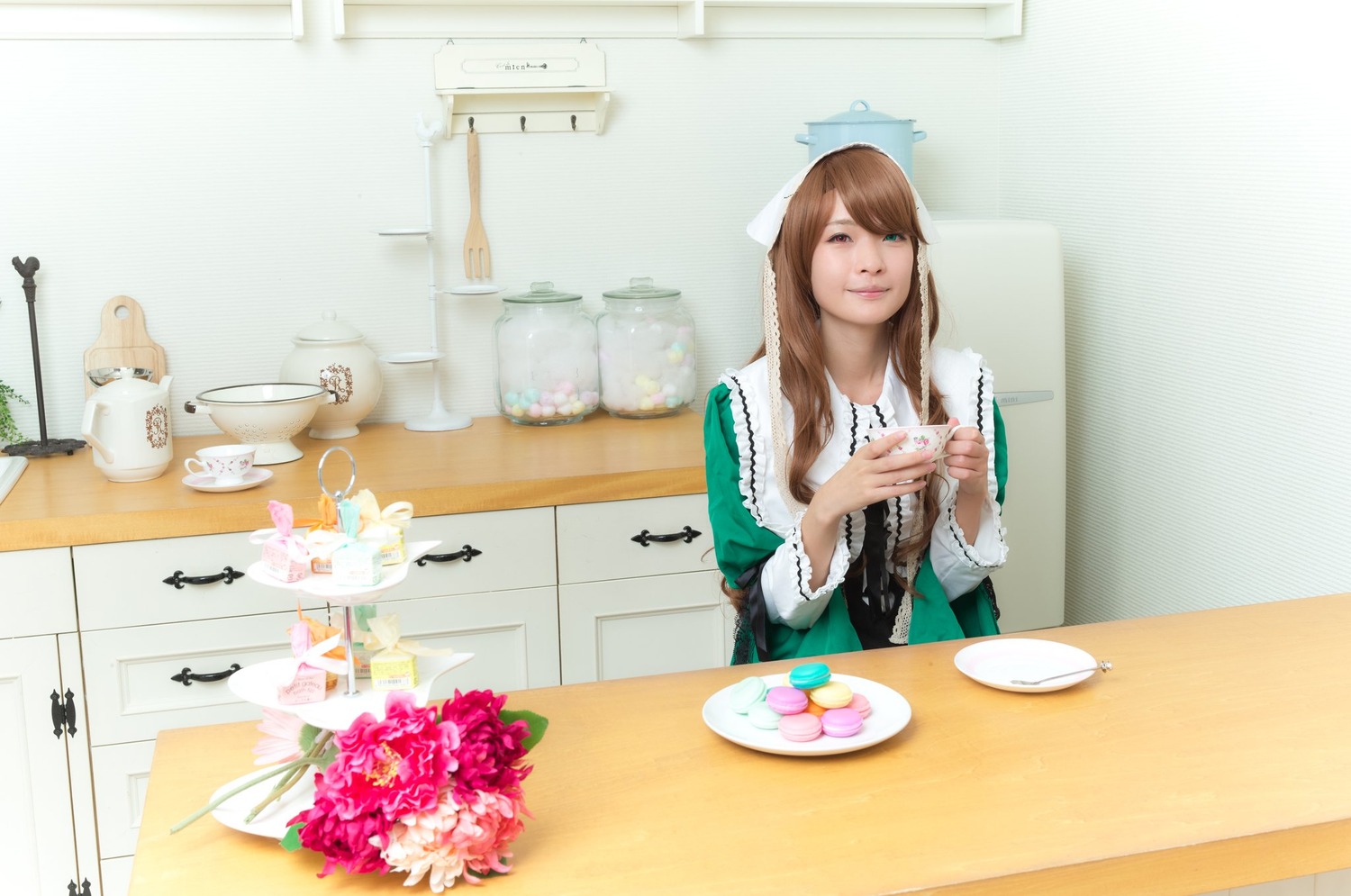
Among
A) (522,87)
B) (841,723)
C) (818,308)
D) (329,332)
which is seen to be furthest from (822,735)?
(522,87)

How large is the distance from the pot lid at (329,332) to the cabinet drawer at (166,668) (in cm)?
67

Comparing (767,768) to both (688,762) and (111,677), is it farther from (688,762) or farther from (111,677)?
(111,677)

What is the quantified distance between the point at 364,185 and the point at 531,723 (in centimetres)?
198

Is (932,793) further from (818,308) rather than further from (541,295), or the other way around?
(541,295)

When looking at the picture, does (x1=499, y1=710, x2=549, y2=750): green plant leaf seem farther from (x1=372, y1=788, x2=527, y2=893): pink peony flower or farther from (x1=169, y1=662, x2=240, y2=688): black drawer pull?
(x1=169, y1=662, x2=240, y2=688): black drawer pull

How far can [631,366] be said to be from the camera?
2871mm

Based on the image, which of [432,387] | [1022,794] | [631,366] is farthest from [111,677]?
[1022,794]

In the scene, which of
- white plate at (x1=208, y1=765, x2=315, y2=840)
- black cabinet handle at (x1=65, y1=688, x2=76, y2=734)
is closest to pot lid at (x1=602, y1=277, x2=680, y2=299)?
black cabinet handle at (x1=65, y1=688, x2=76, y2=734)

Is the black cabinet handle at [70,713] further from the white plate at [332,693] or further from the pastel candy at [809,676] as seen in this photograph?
the pastel candy at [809,676]

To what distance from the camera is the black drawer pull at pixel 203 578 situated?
88.1 inches

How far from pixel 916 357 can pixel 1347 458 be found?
2.67 ft

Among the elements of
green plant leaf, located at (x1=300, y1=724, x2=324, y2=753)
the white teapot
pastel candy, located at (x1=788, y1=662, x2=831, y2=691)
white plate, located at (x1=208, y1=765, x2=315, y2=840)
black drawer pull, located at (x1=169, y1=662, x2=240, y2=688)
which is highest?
the white teapot

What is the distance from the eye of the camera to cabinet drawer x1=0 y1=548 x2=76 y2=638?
2.15 meters

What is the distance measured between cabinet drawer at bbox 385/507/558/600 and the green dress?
2.06 ft
